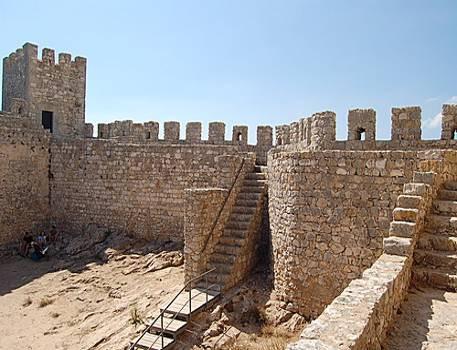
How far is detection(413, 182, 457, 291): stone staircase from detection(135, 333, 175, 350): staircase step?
15.0ft

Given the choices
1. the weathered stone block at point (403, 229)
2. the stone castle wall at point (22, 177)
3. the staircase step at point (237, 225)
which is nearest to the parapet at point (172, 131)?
the stone castle wall at point (22, 177)

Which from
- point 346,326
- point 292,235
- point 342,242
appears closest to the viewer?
point 346,326

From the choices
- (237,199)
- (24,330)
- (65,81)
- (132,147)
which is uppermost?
(65,81)

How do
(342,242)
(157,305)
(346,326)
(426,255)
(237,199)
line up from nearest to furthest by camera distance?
(346,326)
(426,255)
(342,242)
(157,305)
(237,199)

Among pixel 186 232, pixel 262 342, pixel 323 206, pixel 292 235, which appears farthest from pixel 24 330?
pixel 323 206

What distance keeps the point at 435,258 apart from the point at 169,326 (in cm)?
497

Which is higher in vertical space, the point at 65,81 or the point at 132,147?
the point at 65,81

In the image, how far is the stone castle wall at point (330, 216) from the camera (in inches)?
269

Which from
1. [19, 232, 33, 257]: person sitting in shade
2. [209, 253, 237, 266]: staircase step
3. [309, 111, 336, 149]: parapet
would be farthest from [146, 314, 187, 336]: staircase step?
[19, 232, 33, 257]: person sitting in shade

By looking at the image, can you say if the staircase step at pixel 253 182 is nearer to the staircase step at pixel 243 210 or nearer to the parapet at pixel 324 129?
the staircase step at pixel 243 210

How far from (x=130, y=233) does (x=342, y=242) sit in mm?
8408

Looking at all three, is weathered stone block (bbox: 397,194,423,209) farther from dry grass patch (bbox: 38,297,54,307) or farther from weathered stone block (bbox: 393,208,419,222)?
dry grass patch (bbox: 38,297,54,307)

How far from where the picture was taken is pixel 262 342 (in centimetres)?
727

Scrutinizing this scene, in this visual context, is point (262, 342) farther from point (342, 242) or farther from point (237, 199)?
point (237, 199)
